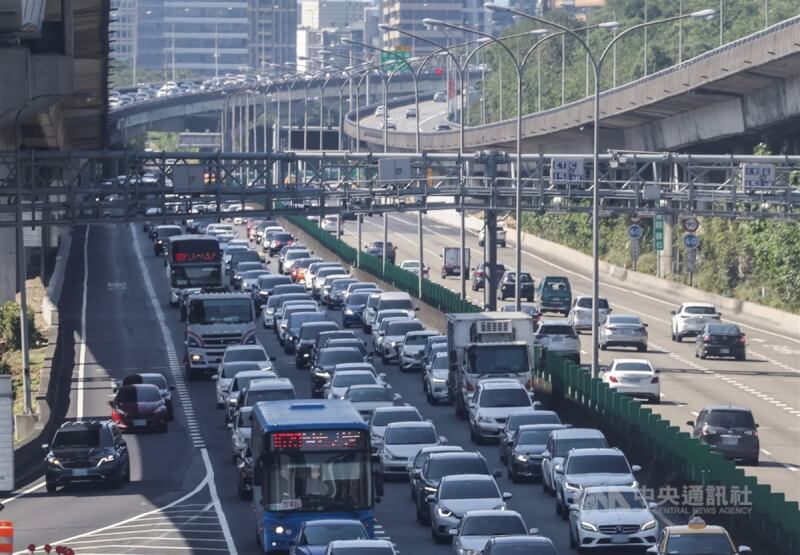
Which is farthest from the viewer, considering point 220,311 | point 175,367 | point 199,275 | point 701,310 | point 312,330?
point 199,275

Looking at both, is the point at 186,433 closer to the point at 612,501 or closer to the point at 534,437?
the point at 534,437

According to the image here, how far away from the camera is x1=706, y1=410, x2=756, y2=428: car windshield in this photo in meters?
43.8

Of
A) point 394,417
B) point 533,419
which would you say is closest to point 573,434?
point 533,419

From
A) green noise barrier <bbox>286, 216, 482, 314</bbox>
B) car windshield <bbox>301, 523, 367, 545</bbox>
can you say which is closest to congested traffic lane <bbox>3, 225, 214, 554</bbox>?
car windshield <bbox>301, 523, 367, 545</bbox>

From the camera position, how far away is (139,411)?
51.7 metres

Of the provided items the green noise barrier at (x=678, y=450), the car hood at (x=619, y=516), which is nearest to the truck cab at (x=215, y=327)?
the green noise barrier at (x=678, y=450)

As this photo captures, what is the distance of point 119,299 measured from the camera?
90.8 metres

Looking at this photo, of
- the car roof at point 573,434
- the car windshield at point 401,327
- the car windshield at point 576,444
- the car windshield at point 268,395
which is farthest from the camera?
the car windshield at point 401,327

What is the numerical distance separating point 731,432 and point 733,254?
52.7 m

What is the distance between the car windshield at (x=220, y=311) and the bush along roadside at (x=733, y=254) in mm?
29965

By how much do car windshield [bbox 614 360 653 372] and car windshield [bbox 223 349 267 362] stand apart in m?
10.0

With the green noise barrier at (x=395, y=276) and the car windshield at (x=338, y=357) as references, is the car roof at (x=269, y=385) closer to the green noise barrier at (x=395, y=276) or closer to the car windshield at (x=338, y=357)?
the car windshield at (x=338, y=357)

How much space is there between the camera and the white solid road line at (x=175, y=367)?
1418 inches

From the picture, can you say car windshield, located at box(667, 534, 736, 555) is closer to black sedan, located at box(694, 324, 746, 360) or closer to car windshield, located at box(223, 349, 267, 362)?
car windshield, located at box(223, 349, 267, 362)
